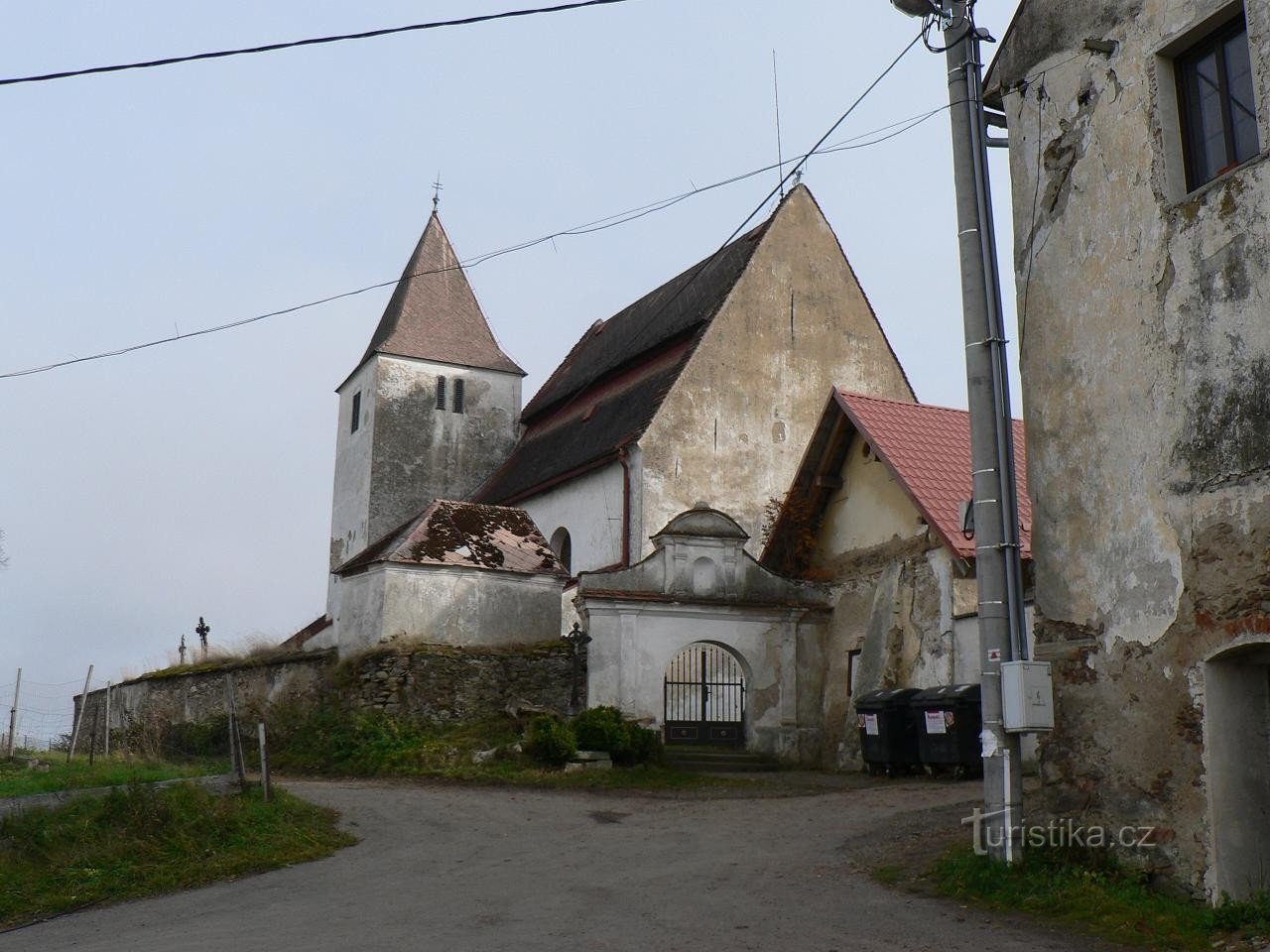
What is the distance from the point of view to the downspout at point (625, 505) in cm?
2594

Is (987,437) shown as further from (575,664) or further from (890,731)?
(575,664)

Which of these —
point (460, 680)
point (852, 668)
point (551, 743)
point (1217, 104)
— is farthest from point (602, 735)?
point (1217, 104)

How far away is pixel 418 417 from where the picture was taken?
35.8 m

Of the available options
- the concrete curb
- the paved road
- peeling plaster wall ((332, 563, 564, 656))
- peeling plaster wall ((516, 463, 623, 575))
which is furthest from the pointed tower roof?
the concrete curb

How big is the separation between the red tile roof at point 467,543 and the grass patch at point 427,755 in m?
2.74

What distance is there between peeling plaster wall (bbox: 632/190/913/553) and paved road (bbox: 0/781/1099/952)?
1194 cm

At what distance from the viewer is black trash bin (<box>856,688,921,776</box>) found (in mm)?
18422

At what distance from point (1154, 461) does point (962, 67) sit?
141 inches

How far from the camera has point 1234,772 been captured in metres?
9.17

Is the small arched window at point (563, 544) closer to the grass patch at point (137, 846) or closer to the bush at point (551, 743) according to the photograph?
the bush at point (551, 743)

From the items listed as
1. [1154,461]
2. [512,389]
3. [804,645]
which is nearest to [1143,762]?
[1154,461]

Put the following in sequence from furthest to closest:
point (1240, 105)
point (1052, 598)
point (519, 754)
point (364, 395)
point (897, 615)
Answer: point (364, 395) < point (897, 615) < point (519, 754) < point (1052, 598) < point (1240, 105)

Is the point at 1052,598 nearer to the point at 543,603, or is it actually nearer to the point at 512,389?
the point at 543,603

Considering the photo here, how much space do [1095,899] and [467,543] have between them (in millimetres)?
14522
